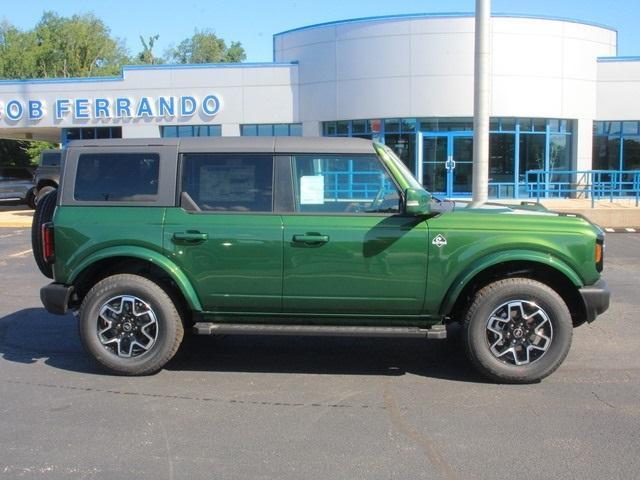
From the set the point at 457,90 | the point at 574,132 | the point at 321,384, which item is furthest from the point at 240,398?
the point at 574,132

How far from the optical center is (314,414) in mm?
4496

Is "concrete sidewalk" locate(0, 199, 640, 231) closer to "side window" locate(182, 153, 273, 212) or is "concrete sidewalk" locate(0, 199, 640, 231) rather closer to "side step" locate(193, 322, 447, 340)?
"side step" locate(193, 322, 447, 340)

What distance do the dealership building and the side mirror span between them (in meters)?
17.3

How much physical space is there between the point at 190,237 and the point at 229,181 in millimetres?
559

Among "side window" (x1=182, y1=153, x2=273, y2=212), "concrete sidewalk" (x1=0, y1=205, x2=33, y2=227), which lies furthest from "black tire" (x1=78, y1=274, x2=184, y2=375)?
"concrete sidewalk" (x1=0, y1=205, x2=33, y2=227)

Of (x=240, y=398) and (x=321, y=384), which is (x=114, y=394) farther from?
(x=321, y=384)

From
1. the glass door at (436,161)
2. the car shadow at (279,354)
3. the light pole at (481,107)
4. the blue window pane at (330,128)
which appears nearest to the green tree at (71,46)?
the blue window pane at (330,128)

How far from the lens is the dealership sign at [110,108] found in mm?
24219

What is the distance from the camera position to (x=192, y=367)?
5590 mm

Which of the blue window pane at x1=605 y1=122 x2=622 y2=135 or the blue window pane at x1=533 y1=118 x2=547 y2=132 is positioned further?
the blue window pane at x1=605 y1=122 x2=622 y2=135

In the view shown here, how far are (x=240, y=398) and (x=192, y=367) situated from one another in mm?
916

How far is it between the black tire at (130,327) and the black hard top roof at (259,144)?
1.11 m

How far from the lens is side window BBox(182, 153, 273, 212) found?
5.22m

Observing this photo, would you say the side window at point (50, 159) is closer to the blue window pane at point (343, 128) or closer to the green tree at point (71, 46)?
the blue window pane at point (343, 128)
